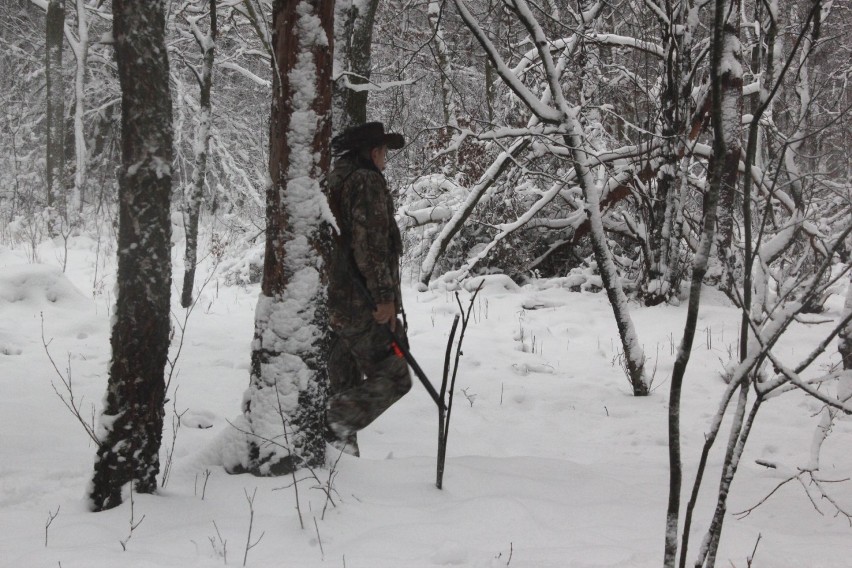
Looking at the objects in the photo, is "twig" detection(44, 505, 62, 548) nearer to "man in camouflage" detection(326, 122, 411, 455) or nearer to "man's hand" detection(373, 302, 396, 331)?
"man in camouflage" detection(326, 122, 411, 455)

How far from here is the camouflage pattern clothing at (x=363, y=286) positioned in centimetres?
354

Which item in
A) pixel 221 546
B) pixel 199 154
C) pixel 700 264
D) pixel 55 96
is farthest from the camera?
pixel 55 96

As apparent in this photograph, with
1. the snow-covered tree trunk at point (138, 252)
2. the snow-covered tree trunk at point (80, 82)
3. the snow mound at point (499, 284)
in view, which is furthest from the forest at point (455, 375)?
the snow-covered tree trunk at point (80, 82)

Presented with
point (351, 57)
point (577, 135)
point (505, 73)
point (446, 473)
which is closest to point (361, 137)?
point (351, 57)

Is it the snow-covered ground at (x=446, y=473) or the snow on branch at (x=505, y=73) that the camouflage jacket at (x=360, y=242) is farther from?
the snow on branch at (x=505, y=73)

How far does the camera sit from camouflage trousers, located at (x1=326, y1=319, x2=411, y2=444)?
355cm

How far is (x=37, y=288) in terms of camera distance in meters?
6.60

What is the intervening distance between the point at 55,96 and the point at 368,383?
13.2m

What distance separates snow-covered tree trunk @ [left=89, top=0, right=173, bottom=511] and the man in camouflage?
1109 mm

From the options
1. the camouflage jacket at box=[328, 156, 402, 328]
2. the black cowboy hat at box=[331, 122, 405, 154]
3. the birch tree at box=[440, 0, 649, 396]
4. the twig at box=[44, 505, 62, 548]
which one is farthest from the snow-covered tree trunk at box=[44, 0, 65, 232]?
the twig at box=[44, 505, 62, 548]

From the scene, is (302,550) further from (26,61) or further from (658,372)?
(26,61)

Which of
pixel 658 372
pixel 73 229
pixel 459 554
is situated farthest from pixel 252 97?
pixel 459 554

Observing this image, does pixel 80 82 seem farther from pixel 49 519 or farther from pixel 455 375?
pixel 49 519

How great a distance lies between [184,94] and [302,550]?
1401 centimetres
